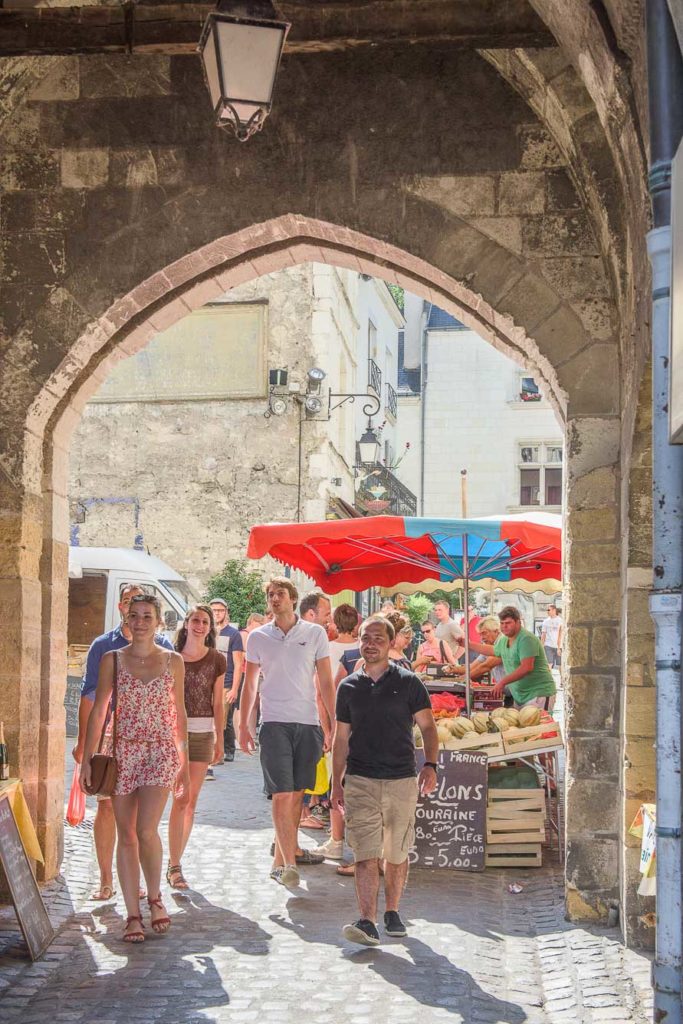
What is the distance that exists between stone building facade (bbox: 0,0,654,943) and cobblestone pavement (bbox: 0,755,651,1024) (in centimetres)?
63

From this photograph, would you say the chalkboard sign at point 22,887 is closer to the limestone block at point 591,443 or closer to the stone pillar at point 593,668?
the stone pillar at point 593,668

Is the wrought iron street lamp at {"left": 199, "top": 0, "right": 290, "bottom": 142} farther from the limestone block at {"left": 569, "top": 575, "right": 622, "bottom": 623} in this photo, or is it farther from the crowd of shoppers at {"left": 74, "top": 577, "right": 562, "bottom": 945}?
the limestone block at {"left": 569, "top": 575, "right": 622, "bottom": 623}

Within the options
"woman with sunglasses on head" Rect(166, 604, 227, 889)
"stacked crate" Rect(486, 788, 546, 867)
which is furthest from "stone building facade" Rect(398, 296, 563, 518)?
"woman with sunglasses on head" Rect(166, 604, 227, 889)

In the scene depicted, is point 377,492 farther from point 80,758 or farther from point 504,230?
point 80,758

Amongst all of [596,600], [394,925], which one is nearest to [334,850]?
[394,925]

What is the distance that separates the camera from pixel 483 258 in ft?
21.8

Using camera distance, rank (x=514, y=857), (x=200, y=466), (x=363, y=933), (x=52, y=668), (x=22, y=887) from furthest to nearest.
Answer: (x=200, y=466) → (x=514, y=857) → (x=52, y=668) → (x=363, y=933) → (x=22, y=887)

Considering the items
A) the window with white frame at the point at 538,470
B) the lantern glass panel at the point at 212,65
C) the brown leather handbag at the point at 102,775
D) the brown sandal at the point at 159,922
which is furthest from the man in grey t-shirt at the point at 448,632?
the window with white frame at the point at 538,470

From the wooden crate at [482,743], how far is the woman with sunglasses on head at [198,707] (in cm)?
147

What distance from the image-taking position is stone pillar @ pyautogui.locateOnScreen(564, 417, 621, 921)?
6.18m

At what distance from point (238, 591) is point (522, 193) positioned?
1227 cm

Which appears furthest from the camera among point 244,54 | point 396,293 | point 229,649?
point 396,293

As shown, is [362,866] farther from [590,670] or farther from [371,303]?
[371,303]

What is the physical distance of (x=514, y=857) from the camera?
24.7 ft
